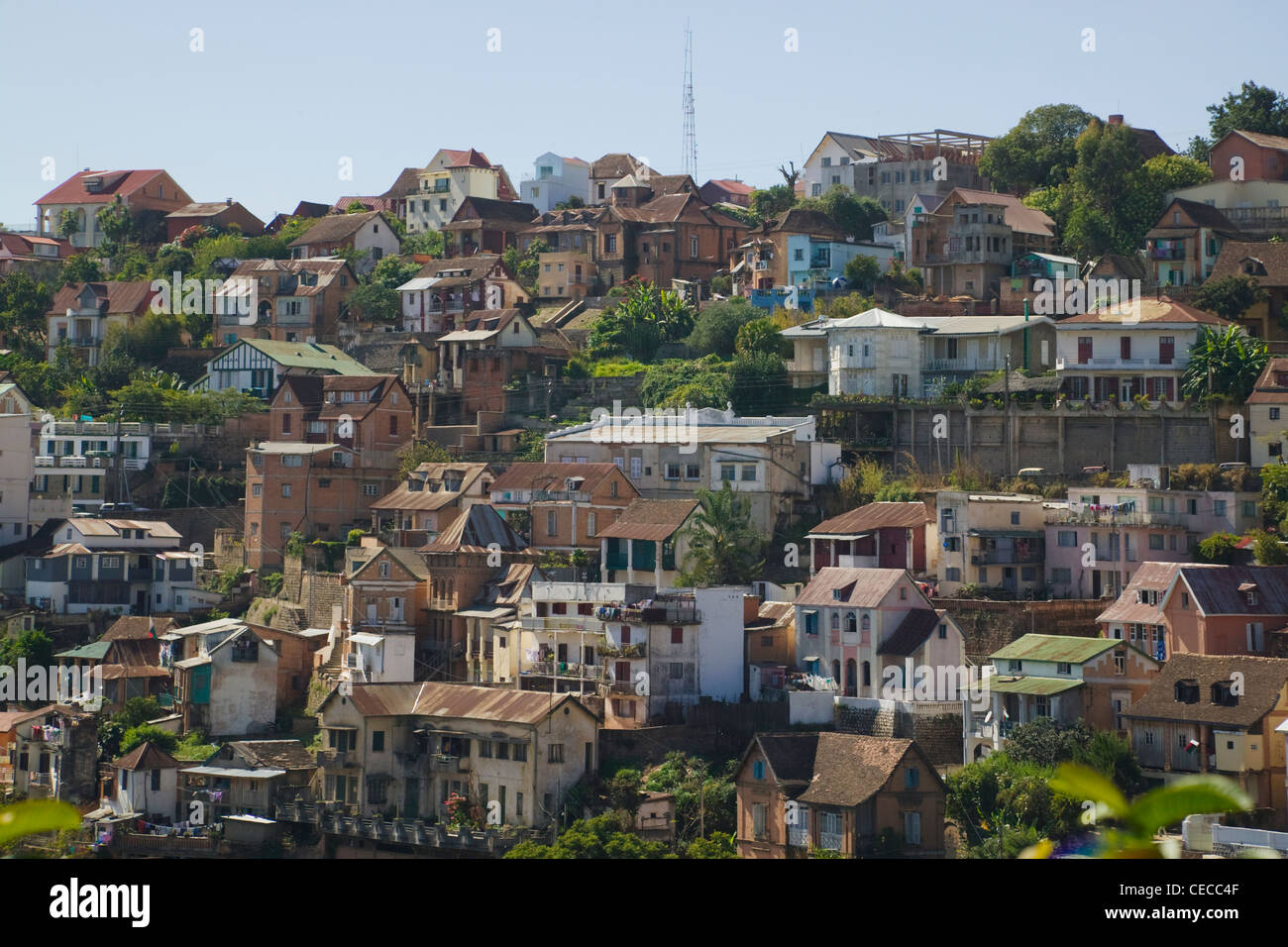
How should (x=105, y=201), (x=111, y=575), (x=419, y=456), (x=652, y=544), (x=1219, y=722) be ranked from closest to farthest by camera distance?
(x=1219, y=722)
(x=652, y=544)
(x=111, y=575)
(x=419, y=456)
(x=105, y=201)

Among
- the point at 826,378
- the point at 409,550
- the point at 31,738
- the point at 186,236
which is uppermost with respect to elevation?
the point at 186,236

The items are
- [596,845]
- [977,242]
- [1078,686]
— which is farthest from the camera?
[977,242]

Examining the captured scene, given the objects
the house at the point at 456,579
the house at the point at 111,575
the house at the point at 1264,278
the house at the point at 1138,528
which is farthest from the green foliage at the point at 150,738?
the house at the point at 1264,278

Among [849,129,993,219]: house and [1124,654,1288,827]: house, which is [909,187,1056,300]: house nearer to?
[849,129,993,219]: house

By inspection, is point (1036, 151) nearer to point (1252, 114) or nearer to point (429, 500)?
point (1252, 114)

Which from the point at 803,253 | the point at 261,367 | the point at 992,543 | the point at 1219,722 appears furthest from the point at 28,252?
the point at 1219,722

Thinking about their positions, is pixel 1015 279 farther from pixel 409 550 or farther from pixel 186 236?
pixel 186 236
